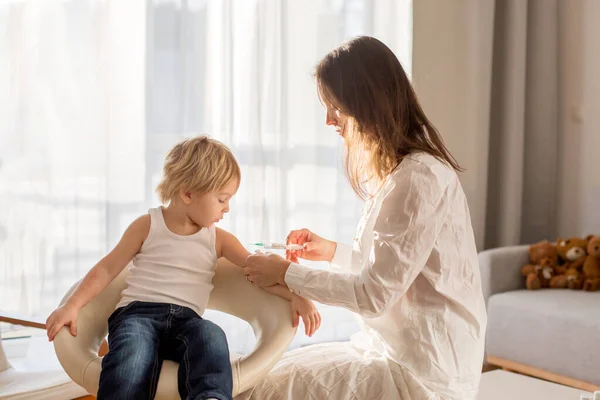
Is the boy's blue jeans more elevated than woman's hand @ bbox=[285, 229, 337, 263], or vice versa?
woman's hand @ bbox=[285, 229, 337, 263]

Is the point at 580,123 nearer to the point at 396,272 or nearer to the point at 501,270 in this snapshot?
the point at 501,270

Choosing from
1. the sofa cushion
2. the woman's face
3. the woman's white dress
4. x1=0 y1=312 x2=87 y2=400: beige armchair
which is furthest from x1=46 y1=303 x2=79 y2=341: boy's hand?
the sofa cushion

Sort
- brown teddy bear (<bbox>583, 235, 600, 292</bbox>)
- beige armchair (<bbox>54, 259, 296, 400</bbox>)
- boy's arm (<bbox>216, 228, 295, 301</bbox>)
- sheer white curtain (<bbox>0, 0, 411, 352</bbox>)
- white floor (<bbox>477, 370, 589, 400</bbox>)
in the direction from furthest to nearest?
brown teddy bear (<bbox>583, 235, 600, 292</bbox>), sheer white curtain (<bbox>0, 0, 411, 352</bbox>), white floor (<bbox>477, 370, 589, 400</bbox>), boy's arm (<bbox>216, 228, 295, 301</bbox>), beige armchair (<bbox>54, 259, 296, 400</bbox>)

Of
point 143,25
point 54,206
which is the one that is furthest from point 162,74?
point 54,206

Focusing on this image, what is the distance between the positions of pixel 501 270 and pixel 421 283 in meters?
1.92

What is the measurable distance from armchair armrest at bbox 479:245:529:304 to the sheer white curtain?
702mm

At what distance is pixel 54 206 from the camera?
9.47ft

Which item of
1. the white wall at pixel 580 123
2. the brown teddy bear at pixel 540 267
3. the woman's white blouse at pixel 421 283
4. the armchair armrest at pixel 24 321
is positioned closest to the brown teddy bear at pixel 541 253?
the brown teddy bear at pixel 540 267

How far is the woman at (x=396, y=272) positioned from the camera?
5.41ft

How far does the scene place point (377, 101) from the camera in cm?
171

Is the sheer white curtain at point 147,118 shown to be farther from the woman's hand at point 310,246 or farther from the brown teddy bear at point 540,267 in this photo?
the woman's hand at point 310,246

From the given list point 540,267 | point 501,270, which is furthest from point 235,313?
point 540,267

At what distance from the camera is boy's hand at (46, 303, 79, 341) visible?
172 centimetres

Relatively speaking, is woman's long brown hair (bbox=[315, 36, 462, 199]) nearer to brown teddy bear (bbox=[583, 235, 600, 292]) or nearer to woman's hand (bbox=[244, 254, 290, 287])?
woman's hand (bbox=[244, 254, 290, 287])
